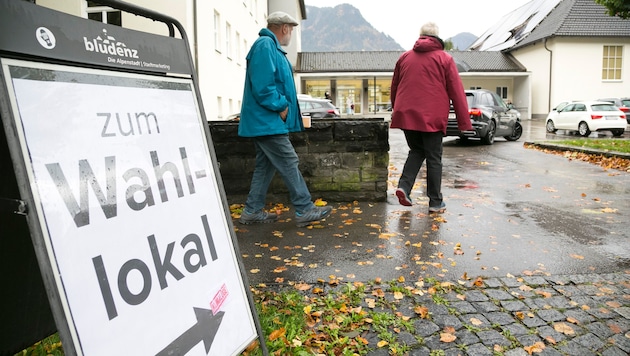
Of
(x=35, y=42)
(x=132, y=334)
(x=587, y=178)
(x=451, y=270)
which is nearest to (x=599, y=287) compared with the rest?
(x=451, y=270)

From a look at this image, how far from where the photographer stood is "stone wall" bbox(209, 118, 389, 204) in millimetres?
6398

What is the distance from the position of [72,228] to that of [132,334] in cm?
41

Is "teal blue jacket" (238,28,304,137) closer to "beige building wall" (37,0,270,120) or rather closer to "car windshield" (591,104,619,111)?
"beige building wall" (37,0,270,120)

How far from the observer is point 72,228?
1.65m

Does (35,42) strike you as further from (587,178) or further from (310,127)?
(587,178)

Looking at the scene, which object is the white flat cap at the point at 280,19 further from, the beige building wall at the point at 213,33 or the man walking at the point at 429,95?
the beige building wall at the point at 213,33

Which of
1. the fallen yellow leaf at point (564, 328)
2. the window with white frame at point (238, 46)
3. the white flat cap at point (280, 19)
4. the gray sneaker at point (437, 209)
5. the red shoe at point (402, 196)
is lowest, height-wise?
the gray sneaker at point (437, 209)

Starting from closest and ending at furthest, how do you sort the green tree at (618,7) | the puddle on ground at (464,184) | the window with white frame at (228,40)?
the puddle on ground at (464,184)
the green tree at (618,7)
the window with white frame at (228,40)

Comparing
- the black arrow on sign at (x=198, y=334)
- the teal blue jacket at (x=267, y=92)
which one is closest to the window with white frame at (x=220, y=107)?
the teal blue jacket at (x=267, y=92)

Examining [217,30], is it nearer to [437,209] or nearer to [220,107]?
[220,107]

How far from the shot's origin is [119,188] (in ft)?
6.16

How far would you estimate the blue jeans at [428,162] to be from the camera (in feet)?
19.8

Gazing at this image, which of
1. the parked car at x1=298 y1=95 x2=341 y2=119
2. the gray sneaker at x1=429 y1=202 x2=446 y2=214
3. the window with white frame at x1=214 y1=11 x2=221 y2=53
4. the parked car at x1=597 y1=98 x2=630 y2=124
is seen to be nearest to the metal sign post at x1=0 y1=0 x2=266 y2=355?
the gray sneaker at x1=429 y1=202 x2=446 y2=214

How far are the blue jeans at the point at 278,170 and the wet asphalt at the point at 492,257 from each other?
269mm
